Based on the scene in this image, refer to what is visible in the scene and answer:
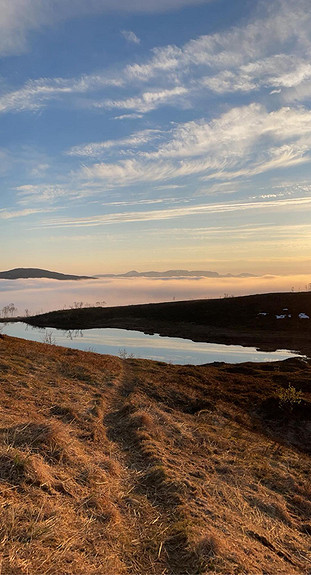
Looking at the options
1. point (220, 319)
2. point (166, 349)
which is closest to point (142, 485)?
point (166, 349)

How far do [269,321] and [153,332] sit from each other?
21177mm

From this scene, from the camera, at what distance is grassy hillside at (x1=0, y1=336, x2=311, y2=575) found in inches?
196

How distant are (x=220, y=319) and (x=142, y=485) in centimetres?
6486

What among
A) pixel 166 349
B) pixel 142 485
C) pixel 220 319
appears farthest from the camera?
pixel 220 319

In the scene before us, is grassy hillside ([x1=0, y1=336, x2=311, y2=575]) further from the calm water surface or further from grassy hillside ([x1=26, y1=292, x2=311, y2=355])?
grassy hillside ([x1=26, y1=292, x2=311, y2=355])

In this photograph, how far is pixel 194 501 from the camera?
6863 millimetres

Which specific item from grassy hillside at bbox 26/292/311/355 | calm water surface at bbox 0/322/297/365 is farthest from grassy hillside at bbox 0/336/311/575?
grassy hillside at bbox 26/292/311/355

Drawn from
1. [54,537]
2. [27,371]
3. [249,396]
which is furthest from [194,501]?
[249,396]

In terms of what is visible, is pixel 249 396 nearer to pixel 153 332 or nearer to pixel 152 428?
pixel 152 428

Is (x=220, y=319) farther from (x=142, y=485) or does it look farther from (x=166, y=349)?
(x=142, y=485)

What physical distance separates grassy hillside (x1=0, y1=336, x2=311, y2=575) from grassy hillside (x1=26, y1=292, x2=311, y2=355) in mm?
39048

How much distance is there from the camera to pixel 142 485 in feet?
24.3

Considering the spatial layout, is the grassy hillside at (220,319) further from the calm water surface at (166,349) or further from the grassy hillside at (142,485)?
the grassy hillside at (142,485)

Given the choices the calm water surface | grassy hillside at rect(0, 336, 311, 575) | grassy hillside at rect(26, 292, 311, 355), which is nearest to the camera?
grassy hillside at rect(0, 336, 311, 575)
